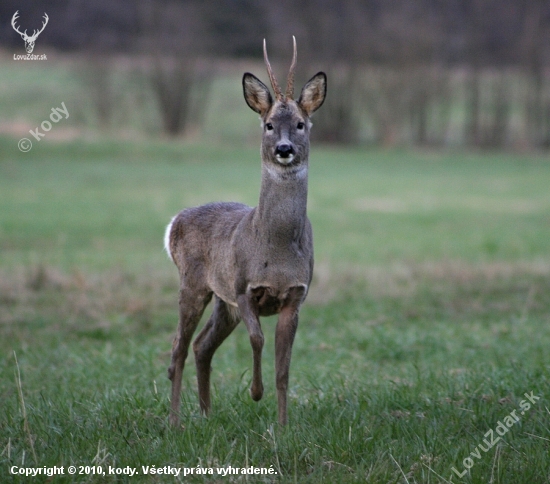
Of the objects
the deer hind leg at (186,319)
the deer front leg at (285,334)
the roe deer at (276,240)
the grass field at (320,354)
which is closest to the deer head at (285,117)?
the roe deer at (276,240)

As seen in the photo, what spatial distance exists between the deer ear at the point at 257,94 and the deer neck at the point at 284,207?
0.42 m

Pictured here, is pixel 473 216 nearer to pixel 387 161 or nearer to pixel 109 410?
pixel 387 161

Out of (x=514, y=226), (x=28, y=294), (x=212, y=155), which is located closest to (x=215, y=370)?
(x=28, y=294)

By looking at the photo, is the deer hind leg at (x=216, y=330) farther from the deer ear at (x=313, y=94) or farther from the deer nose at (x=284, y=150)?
the deer ear at (x=313, y=94)

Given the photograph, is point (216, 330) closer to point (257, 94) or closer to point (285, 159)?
point (285, 159)

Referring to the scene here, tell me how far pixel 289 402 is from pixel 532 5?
49.3 metres

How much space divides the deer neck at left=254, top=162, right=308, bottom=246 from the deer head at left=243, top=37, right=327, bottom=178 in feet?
0.19

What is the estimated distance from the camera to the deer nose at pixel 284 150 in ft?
17.9

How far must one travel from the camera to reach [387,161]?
138ft

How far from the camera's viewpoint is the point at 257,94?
5.81 m

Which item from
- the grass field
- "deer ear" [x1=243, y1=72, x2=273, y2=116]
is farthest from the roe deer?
the grass field

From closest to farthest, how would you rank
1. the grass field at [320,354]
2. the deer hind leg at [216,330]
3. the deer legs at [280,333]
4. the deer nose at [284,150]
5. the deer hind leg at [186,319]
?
the grass field at [320,354], the deer nose at [284,150], the deer legs at [280,333], the deer hind leg at [186,319], the deer hind leg at [216,330]

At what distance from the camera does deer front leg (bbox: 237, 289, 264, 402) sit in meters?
5.54

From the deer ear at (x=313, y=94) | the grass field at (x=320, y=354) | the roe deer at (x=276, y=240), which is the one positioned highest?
the deer ear at (x=313, y=94)
